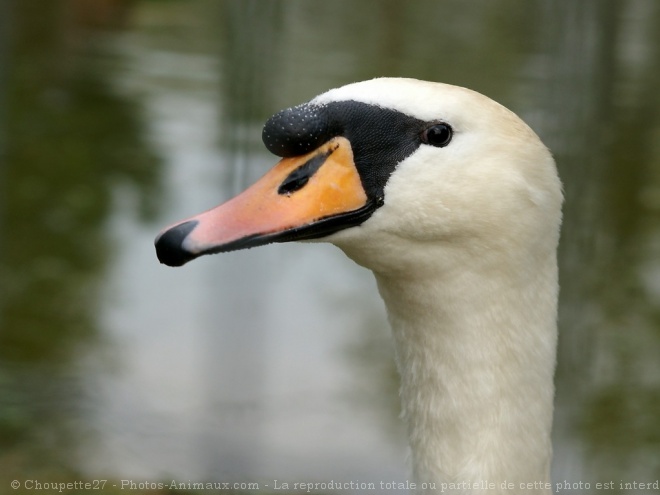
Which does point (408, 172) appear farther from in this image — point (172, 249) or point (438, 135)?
point (172, 249)

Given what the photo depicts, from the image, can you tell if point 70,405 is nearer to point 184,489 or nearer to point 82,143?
point 184,489

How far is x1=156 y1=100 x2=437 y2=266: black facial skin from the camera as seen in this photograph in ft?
4.88

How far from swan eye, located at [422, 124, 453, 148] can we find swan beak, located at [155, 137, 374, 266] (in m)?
0.11

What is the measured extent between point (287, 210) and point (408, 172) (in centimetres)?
18

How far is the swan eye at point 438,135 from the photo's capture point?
1501mm

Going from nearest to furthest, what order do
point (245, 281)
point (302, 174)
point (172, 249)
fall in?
point (172, 249), point (302, 174), point (245, 281)

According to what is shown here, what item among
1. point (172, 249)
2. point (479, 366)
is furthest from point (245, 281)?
point (172, 249)

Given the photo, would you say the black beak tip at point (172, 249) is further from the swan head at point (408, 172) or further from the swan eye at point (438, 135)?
the swan eye at point (438, 135)

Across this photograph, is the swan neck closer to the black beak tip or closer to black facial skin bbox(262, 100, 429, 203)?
black facial skin bbox(262, 100, 429, 203)

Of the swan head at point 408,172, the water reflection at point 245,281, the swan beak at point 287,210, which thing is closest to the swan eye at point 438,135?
the swan head at point 408,172

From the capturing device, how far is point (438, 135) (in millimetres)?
1503

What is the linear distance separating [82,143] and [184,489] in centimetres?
319

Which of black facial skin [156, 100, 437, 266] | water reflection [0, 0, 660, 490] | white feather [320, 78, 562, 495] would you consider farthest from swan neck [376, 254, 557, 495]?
water reflection [0, 0, 660, 490]

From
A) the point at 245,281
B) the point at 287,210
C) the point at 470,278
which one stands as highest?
the point at 287,210
